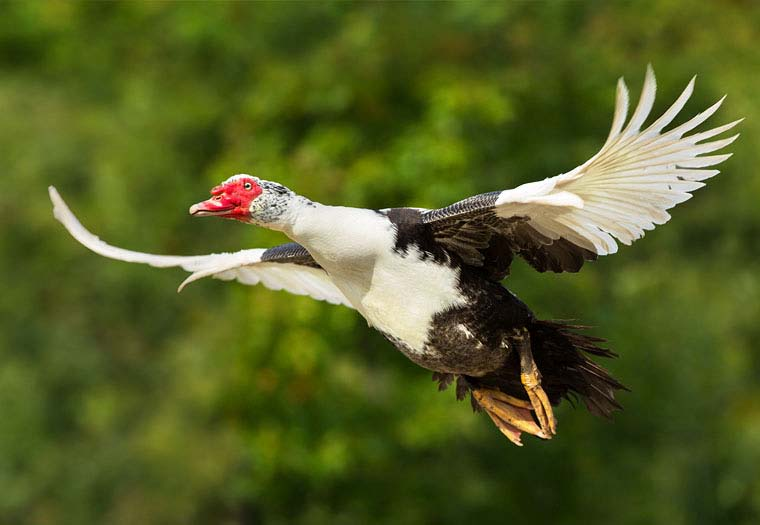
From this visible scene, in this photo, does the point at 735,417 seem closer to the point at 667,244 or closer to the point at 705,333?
the point at 705,333

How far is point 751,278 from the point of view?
16500 mm

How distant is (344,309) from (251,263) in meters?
7.50

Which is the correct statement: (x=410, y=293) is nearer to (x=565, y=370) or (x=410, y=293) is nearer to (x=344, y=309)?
(x=565, y=370)

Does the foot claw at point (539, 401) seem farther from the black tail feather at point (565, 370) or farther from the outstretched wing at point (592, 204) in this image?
the outstretched wing at point (592, 204)

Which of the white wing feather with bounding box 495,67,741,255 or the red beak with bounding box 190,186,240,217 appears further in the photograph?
the red beak with bounding box 190,186,240,217

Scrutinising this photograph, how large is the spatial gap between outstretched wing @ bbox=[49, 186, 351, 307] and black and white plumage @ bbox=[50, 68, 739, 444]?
0.30 m

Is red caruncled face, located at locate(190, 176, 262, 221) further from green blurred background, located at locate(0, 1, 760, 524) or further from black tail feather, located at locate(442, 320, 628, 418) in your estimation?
green blurred background, located at locate(0, 1, 760, 524)

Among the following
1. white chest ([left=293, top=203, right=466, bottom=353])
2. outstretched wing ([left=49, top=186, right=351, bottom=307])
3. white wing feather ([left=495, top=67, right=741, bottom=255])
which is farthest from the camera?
outstretched wing ([left=49, top=186, right=351, bottom=307])

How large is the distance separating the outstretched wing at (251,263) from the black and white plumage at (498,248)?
30 centimetres

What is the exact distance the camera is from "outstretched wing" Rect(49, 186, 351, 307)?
22.9 ft

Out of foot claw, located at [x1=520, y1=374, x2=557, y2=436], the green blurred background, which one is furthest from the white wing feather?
the green blurred background

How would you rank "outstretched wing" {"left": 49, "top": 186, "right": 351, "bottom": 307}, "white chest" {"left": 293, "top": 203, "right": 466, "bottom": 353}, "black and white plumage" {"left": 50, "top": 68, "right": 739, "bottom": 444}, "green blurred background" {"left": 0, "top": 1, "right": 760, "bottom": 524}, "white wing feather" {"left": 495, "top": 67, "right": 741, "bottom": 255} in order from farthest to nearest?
"green blurred background" {"left": 0, "top": 1, "right": 760, "bottom": 524} → "outstretched wing" {"left": 49, "top": 186, "right": 351, "bottom": 307} → "white chest" {"left": 293, "top": 203, "right": 466, "bottom": 353} → "black and white plumage" {"left": 50, "top": 68, "right": 739, "bottom": 444} → "white wing feather" {"left": 495, "top": 67, "right": 741, "bottom": 255}

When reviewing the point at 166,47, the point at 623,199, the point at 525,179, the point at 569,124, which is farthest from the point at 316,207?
the point at 166,47

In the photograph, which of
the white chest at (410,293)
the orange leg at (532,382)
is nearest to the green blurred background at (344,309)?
the orange leg at (532,382)
